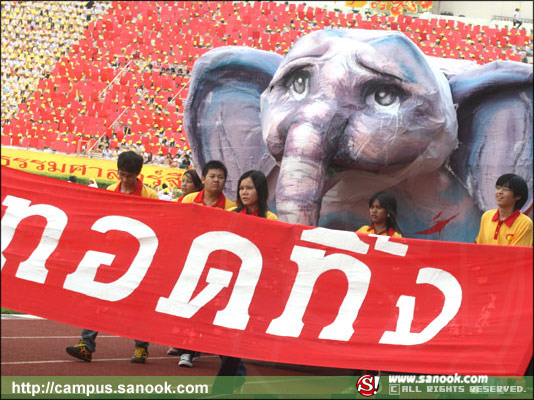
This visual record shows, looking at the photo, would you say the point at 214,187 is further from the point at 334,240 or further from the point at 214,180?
the point at 334,240

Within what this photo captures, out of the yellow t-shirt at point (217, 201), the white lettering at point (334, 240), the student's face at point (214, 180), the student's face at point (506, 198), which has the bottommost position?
the yellow t-shirt at point (217, 201)

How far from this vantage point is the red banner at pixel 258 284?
13.5 ft

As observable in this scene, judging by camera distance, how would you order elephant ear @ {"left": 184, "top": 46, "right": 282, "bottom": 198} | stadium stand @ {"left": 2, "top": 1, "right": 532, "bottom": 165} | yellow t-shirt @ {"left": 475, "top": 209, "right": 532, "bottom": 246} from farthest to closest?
stadium stand @ {"left": 2, "top": 1, "right": 532, "bottom": 165} < elephant ear @ {"left": 184, "top": 46, "right": 282, "bottom": 198} < yellow t-shirt @ {"left": 475, "top": 209, "right": 532, "bottom": 246}

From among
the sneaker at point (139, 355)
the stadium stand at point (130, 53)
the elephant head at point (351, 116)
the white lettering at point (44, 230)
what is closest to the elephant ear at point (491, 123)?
the elephant head at point (351, 116)

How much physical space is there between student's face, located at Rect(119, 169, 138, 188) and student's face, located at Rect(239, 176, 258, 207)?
0.70 meters

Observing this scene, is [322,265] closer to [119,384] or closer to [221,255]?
[221,255]

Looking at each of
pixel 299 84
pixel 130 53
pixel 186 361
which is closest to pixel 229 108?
pixel 299 84

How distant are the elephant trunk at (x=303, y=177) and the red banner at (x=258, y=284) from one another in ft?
4.77

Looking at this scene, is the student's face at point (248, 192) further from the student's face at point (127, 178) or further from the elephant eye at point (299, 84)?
the elephant eye at point (299, 84)

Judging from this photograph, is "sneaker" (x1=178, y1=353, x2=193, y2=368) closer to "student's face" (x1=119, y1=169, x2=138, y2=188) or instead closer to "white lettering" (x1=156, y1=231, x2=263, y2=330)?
"student's face" (x1=119, y1=169, x2=138, y2=188)

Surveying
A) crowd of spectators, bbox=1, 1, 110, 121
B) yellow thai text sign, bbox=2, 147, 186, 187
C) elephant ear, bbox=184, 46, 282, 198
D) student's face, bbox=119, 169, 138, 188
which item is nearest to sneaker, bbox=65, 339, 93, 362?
student's face, bbox=119, 169, 138, 188

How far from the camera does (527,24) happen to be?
37.1 m

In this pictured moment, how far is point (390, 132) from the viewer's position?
6.02 meters

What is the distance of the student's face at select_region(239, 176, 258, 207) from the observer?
190 inches
